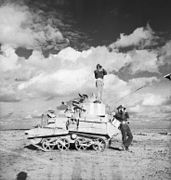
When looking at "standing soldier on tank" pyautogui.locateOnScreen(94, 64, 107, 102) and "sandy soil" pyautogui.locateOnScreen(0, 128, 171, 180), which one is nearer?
"sandy soil" pyautogui.locateOnScreen(0, 128, 171, 180)

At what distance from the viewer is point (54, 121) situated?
13.8 meters

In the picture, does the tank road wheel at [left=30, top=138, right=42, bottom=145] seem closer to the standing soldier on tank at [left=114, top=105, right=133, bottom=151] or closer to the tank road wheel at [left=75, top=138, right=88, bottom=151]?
the tank road wheel at [left=75, top=138, right=88, bottom=151]

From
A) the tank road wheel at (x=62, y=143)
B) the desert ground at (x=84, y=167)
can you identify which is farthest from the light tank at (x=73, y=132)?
the desert ground at (x=84, y=167)

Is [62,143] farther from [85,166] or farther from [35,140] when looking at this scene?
[85,166]

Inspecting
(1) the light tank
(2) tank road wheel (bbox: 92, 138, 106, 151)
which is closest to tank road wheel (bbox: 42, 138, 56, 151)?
(1) the light tank

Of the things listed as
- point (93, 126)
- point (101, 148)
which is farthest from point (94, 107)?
point (101, 148)

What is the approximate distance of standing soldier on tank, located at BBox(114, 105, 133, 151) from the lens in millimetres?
13867

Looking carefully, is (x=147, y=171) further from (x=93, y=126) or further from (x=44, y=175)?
(x=93, y=126)

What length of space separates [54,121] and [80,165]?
4.37 metres

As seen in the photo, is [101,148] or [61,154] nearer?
[61,154]

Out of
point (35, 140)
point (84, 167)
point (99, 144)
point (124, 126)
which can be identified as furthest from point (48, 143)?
point (84, 167)

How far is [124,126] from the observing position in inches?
551

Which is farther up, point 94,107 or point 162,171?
point 94,107

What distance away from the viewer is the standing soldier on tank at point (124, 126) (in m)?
13.9
